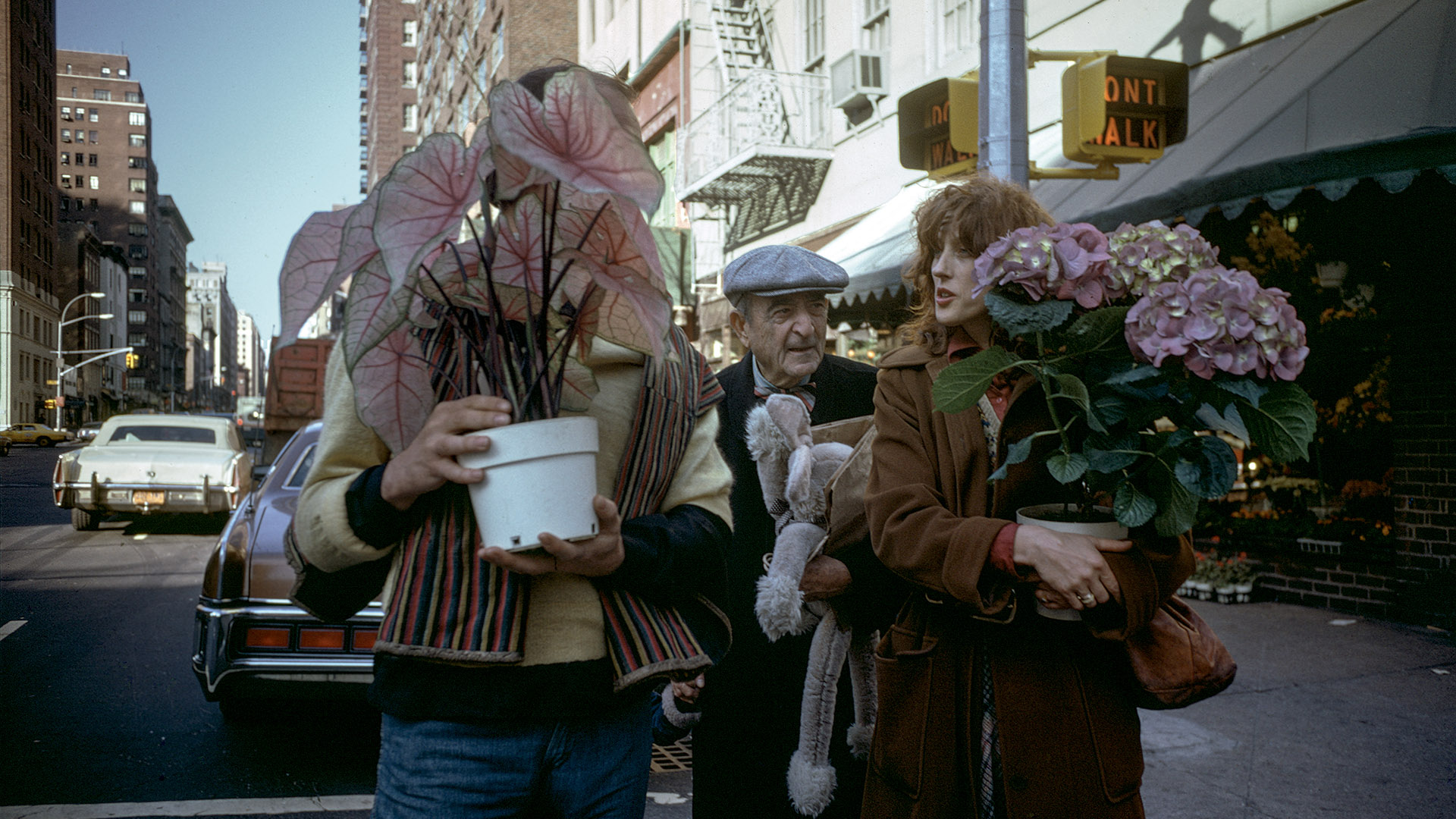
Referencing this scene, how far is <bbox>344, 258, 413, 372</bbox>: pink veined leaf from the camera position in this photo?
1.48m

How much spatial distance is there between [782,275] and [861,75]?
10.4m

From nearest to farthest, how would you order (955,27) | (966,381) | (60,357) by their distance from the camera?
(966,381)
(955,27)
(60,357)

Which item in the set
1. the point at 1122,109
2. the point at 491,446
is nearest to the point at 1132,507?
the point at 491,446

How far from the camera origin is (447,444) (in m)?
1.53

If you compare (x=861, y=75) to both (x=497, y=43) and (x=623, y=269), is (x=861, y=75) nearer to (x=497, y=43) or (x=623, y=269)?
(x=623, y=269)

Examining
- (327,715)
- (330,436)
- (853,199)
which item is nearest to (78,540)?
(327,715)

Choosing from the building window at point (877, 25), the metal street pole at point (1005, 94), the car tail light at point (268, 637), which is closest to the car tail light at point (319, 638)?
the car tail light at point (268, 637)

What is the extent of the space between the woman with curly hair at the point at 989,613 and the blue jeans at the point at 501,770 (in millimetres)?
637

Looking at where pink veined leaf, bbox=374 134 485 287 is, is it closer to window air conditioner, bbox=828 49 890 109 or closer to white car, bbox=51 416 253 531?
window air conditioner, bbox=828 49 890 109

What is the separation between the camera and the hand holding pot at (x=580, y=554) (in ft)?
4.99

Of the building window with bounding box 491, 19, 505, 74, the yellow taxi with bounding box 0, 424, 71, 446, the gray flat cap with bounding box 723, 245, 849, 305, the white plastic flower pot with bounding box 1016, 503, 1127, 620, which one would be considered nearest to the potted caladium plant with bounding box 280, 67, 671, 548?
the white plastic flower pot with bounding box 1016, 503, 1127, 620

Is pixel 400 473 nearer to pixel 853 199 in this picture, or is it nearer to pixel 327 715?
pixel 327 715

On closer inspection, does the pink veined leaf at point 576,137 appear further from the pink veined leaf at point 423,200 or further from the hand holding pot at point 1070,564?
the hand holding pot at point 1070,564

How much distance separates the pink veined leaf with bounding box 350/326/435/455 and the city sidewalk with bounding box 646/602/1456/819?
3309mm
